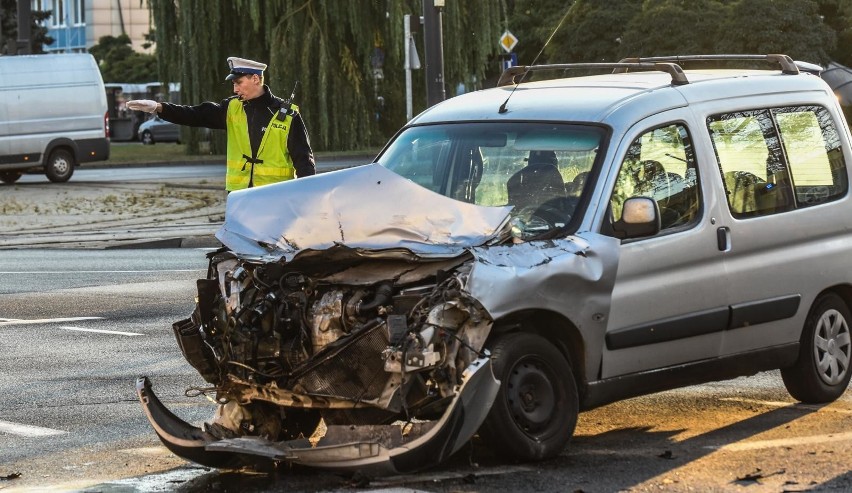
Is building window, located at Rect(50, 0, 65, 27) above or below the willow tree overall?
above

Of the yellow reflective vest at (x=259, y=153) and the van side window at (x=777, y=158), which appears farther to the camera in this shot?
the yellow reflective vest at (x=259, y=153)

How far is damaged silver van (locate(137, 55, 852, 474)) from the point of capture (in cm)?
634

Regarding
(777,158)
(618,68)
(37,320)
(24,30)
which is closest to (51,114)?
(24,30)

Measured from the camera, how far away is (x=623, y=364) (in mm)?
7090

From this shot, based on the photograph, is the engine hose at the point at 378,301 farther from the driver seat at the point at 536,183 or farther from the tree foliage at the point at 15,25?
the tree foliage at the point at 15,25

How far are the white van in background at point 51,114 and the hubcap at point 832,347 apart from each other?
81.7ft

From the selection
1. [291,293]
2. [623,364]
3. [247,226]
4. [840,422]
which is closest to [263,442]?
[291,293]

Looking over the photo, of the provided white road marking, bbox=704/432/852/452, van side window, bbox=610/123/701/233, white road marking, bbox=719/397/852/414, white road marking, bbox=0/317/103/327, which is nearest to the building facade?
white road marking, bbox=0/317/103/327

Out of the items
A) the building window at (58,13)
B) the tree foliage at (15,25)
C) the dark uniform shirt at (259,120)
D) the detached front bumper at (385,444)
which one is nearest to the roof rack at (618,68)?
the dark uniform shirt at (259,120)

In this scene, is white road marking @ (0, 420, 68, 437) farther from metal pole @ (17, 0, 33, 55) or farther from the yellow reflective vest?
metal pole @ (17, 0, 33, 55)

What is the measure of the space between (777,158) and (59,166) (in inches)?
1040

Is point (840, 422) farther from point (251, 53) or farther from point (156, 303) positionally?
point (251, 53)

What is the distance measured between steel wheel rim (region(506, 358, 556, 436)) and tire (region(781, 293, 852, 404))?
2020mm

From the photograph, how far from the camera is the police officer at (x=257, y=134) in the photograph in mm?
9719
